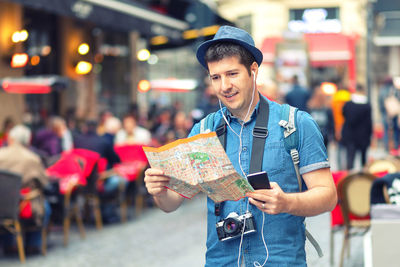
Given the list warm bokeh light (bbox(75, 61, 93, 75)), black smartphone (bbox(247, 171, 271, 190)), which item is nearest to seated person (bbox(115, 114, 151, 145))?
warm bokeh light (bbox(75, 61, 93, 75))

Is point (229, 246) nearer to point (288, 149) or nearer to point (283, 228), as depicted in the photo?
point (283, 228)

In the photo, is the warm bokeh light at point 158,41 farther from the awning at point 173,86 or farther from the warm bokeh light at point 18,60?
the warm bokeh light at point 18,60

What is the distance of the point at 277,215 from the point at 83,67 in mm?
13500

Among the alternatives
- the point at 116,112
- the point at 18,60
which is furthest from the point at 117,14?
the point at 116,112

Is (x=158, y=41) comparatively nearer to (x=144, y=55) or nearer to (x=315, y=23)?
(x=144, y=55)

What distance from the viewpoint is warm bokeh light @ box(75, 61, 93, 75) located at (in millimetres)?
15328

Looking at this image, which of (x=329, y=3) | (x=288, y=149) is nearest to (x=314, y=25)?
(x=329, y=3)

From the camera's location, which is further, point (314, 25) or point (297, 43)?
point (314, 25)

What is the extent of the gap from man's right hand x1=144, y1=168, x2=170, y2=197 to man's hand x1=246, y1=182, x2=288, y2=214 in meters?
0.39

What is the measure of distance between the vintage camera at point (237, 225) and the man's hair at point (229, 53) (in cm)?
59

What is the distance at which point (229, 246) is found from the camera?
257cm

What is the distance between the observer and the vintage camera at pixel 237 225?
247cm

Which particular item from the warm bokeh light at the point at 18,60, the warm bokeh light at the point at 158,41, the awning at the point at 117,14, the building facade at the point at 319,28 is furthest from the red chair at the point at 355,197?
the building facade at the point at 319,28

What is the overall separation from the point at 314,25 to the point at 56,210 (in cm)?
2465
